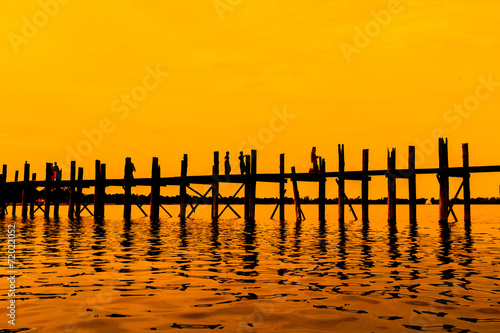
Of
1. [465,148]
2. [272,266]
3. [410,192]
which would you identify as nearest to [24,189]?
[410,192]

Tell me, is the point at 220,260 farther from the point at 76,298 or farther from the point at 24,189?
the point at 24,189

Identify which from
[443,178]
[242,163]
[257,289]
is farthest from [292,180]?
[257,289]

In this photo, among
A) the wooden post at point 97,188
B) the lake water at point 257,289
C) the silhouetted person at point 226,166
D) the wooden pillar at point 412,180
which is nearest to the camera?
the lake water at point 257,289

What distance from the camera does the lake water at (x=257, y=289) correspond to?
24.0 ft

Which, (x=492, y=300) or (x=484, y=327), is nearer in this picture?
(x=484, y=327)

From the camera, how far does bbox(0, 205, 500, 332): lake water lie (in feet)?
24.0

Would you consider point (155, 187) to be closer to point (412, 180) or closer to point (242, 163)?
point (242, 163)

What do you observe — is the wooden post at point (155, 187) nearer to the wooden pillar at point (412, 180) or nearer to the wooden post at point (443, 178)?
the wooden pillar at point (412, 180)

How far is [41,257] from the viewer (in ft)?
49.6

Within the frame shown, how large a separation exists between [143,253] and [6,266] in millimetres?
3952

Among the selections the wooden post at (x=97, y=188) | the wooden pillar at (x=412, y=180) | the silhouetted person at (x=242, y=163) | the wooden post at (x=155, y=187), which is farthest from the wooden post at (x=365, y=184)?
the wooden post at (x=97, y=188)

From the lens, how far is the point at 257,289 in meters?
9.79

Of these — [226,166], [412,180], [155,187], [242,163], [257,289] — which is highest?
[242,163]

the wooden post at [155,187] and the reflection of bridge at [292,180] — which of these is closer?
the reflection of bridge at [292,180]
